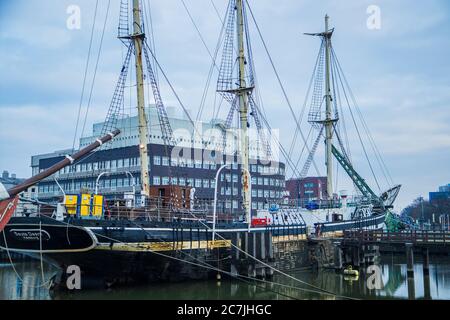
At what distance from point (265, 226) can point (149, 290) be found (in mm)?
11309

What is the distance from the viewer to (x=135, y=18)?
3653cm

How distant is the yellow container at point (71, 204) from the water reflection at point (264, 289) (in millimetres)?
4109

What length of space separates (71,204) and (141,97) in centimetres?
1166

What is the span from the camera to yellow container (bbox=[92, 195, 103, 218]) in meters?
26.7

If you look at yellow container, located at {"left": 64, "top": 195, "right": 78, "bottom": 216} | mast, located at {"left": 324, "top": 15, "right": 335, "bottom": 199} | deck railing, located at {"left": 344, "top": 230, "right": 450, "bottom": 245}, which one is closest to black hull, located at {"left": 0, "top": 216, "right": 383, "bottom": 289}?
yellow container, located at {"left": 64, "top": 195, "right": 78, "bottom": 216}

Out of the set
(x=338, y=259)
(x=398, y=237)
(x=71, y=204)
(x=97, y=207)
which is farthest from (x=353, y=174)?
(x=71, y=204)

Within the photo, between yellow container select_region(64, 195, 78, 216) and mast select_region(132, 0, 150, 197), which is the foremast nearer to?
mast select_region(132, 0, 150, 197)

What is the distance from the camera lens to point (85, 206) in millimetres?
26516

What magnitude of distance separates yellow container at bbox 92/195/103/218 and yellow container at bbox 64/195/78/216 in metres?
0.91

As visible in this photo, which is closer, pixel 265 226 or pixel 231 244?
pixel 231 244

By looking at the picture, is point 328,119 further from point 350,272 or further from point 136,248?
point 136,248

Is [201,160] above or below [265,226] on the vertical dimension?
above
